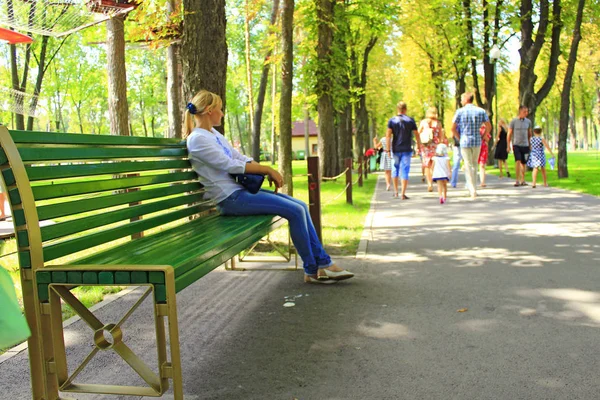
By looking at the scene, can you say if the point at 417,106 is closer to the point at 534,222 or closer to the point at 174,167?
the point at 534,222

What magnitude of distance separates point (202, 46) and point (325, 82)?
10.9 m

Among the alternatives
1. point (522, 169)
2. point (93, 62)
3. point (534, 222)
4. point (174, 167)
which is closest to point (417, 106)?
point (93, 62)

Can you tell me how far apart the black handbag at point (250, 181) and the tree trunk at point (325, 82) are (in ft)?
32.6

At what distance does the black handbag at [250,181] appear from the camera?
5.04m

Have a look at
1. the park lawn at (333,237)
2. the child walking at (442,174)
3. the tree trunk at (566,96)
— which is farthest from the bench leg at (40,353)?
the tree trunk at (566,96)

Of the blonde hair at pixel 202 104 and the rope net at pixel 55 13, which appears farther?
the rope net at pixel 55 13

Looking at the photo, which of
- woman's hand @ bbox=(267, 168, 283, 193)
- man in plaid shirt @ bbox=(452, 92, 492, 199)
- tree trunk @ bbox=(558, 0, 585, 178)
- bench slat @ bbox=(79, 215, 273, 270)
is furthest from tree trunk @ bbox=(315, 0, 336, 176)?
bench slat @ bbox=(79, 215, 273, 270)

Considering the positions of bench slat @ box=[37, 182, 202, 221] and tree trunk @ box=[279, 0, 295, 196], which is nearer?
bench slat @ box=[37, 182, 202, 221]

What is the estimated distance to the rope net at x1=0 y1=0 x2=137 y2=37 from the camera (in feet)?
21.8

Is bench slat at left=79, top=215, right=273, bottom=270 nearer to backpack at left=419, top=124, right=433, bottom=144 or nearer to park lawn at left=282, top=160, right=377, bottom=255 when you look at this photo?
park lawn at left=282, top=160, right=377, bottom=255

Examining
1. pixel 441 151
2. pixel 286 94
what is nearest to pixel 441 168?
pixel 441 151

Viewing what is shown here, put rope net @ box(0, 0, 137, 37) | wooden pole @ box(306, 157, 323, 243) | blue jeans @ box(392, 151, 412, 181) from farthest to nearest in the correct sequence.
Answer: blue jeans @ box(392, 151, 412, 181), wooden pole @ box(306, 157, 323, 243), rope net @ box(0, 0, 137, 37)

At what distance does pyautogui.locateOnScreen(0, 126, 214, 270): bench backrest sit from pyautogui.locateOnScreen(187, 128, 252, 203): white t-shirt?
1.08 feet

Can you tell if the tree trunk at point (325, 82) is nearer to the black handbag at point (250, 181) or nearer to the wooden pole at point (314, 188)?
the wooden pole at point (314, 188)
